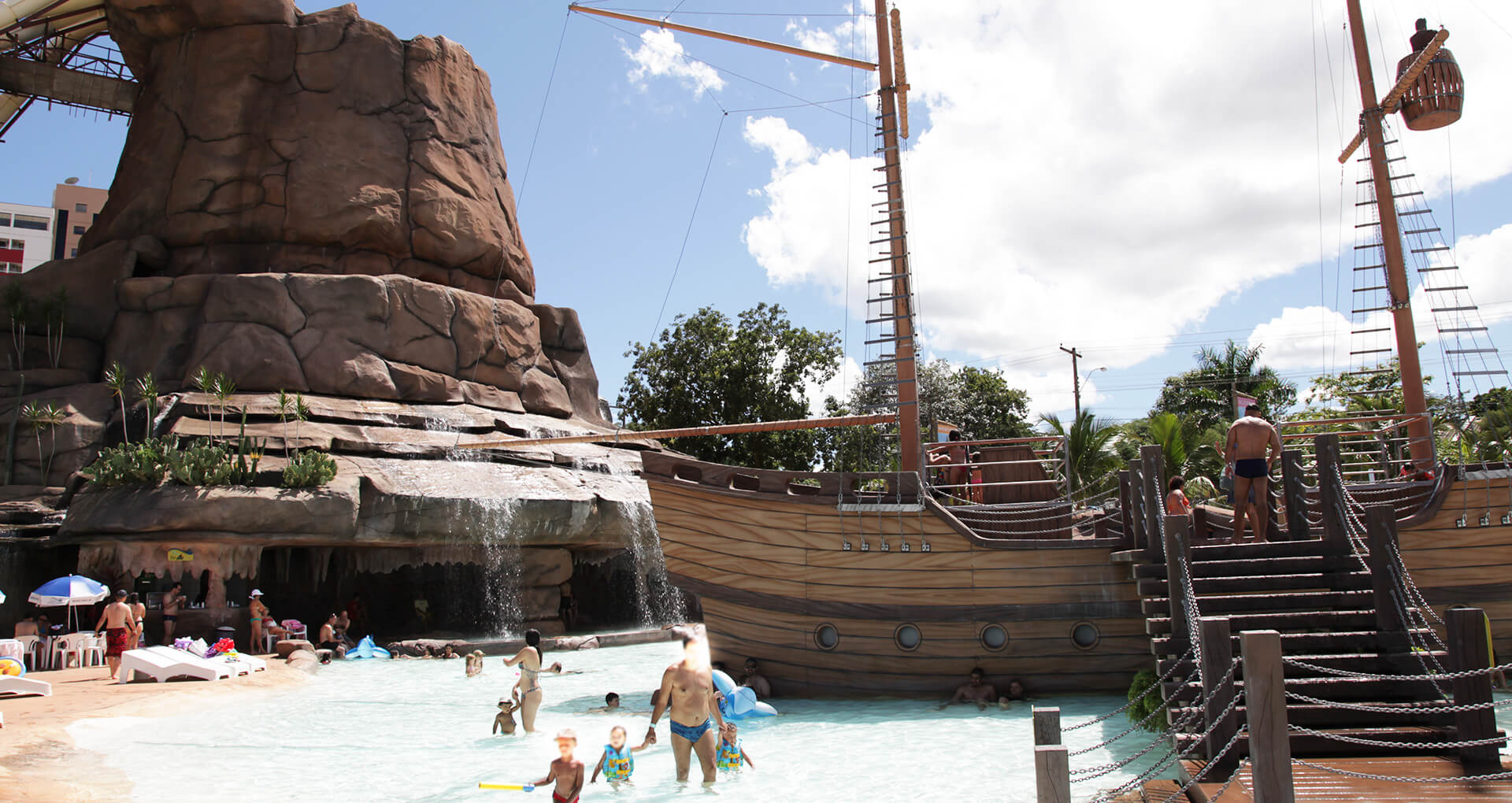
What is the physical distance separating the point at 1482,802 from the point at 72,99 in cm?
3457

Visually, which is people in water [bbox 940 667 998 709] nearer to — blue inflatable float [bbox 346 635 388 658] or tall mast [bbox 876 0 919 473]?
tall mast [bbox 876 0 919 473]

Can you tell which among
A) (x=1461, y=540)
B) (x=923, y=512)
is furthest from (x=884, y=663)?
(x=1461, y=540)

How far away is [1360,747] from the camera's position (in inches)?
226

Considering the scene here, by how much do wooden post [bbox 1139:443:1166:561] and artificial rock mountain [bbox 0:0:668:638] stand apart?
1176 centimetres

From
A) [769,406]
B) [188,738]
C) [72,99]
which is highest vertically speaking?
[72,99]

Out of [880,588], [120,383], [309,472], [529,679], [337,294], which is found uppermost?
[337,294]

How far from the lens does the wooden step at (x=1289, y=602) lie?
275 inches

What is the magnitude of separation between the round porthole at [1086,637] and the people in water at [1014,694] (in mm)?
711

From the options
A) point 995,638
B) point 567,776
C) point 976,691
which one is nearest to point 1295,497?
point 995,638

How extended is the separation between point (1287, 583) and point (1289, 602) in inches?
9.9

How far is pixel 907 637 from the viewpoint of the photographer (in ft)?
33.7

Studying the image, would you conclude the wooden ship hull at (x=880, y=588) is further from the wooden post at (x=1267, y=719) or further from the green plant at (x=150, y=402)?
the green plant at (x=150, y=402)

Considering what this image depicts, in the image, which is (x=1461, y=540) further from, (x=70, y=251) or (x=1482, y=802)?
(x=70, y=251)

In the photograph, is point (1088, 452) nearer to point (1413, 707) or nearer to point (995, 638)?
point (995, 638)
